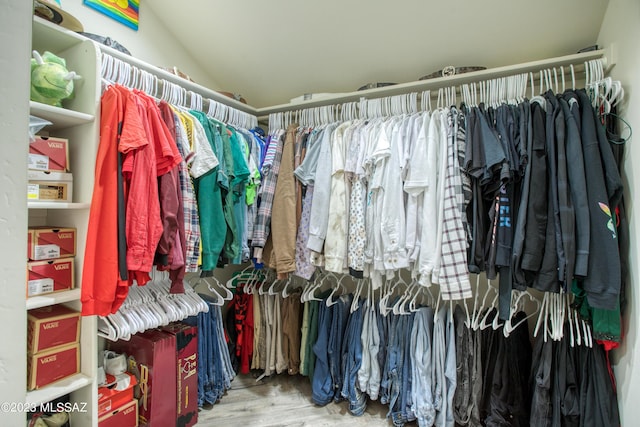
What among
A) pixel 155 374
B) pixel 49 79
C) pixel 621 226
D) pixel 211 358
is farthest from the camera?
pixel 211 358

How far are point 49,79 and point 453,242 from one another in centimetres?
175

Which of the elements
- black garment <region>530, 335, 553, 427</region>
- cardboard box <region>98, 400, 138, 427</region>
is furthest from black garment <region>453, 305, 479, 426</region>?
cardboard box <region>98, 400, 138, 427</region>

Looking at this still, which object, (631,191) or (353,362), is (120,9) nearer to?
(353,362)

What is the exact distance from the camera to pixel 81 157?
4.22 feet

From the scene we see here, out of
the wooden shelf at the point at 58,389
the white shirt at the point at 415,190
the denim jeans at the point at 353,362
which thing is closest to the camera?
the wooden shelf at the point at 58,389

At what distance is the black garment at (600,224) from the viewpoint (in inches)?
44.3

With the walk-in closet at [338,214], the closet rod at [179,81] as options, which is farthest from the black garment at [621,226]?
the closet rod at [179,81]

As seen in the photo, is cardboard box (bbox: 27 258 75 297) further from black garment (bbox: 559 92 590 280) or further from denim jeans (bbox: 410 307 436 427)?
black garment (bbox: 559 92 590 280)

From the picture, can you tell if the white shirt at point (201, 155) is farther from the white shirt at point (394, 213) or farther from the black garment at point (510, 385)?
the black garment at point (510, 385)

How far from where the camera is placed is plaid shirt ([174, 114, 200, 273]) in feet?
4.71

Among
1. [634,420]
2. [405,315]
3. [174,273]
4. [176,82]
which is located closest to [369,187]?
[405,315]

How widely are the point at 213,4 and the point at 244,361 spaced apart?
237 cm

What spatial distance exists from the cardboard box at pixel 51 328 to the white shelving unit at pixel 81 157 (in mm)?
30

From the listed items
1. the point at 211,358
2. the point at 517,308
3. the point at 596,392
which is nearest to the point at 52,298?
the point at 211,358
